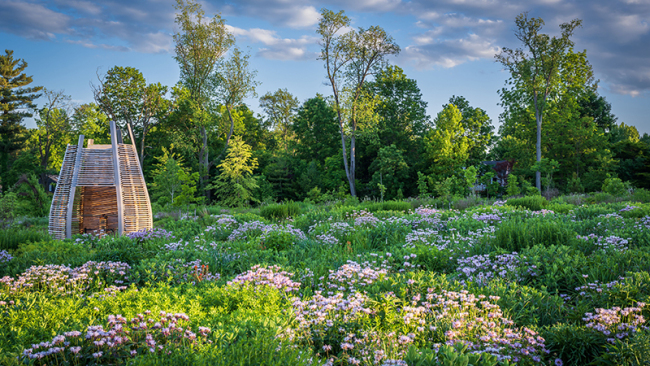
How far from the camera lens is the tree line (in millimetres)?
22703

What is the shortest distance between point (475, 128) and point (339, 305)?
2794cm

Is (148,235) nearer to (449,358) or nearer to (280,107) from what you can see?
(449,358)

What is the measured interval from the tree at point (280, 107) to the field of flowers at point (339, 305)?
31127 millimetres

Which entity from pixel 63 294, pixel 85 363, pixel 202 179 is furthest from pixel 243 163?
pixel 85 363

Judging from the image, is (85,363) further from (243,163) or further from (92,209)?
(243,163)

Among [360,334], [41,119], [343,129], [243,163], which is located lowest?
[360,334]

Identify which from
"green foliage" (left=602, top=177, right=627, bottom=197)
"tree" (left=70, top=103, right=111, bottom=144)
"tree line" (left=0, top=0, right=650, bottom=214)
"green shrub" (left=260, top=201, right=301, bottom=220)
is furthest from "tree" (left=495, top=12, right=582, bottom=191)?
"tree" (left=70, top=103, right=111, bottom=144)

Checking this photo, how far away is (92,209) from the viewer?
8.27 m

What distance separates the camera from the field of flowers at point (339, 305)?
2.27m

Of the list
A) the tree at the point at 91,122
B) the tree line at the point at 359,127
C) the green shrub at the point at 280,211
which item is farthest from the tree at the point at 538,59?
the tree at the point at 91,122

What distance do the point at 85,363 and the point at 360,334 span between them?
69.9 inches

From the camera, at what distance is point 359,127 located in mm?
23984

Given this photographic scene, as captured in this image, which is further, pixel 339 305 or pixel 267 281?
pixel 267 281

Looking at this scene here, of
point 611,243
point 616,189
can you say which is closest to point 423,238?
point 611,243
